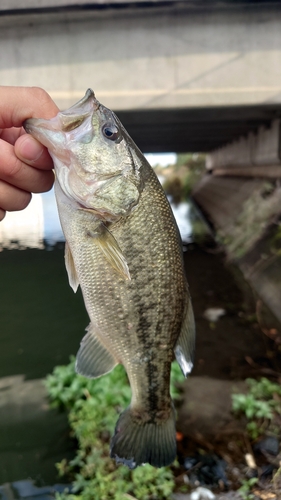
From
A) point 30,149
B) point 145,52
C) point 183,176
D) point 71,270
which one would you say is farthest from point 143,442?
point 183,176

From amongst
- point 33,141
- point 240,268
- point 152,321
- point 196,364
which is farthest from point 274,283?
point 33,141

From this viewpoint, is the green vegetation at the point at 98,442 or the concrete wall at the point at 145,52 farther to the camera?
the concrete wall at the point at 145,52

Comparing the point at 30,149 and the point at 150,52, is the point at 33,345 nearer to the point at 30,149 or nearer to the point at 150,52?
the point at 30,149

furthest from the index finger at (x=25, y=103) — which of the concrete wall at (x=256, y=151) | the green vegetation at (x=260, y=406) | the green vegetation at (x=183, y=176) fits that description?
the green vegetation at (x=183, y=176)

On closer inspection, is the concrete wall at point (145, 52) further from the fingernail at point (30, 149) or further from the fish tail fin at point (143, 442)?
the fish tail fin at point (143, 442)

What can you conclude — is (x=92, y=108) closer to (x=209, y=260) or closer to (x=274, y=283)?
(x=274, y=283)

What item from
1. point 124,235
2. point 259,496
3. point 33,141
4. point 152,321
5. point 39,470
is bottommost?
point 39,470
